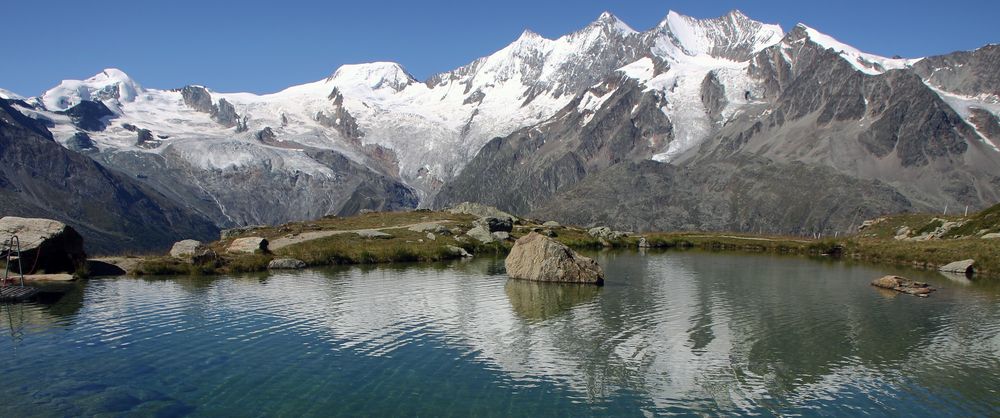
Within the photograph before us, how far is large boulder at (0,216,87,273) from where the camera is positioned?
55594mm

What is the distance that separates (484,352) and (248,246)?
5102cm

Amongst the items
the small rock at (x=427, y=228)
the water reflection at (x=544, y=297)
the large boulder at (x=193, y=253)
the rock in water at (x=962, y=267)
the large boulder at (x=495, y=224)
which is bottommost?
the water reflection at (x=544, y=297)

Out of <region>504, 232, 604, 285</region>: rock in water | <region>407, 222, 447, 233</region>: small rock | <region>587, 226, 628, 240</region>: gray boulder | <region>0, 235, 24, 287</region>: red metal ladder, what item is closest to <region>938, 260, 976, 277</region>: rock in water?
<region>504, 232, 604, 285</region>: rock in water

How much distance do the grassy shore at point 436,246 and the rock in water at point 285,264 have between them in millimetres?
783

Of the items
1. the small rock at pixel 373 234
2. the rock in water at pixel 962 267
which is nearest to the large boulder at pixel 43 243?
the small rock at pixel 373 234

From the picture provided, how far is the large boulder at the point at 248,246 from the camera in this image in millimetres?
78125

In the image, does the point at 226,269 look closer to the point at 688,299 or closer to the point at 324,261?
the point at 324,261

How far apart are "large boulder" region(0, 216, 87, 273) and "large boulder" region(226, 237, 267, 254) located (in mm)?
18408

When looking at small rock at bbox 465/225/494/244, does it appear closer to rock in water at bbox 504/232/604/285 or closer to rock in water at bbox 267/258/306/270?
rock in water at bbox 504/232/604/285

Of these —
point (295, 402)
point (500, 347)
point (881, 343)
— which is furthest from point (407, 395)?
point (881, 343)

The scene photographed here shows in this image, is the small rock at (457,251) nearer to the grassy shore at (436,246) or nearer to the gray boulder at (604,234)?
the grassy shore at (436,246)

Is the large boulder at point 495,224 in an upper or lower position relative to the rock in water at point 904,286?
upper

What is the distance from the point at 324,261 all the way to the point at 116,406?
53.4m

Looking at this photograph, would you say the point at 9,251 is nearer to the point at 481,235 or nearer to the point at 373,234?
the point at 373,234
